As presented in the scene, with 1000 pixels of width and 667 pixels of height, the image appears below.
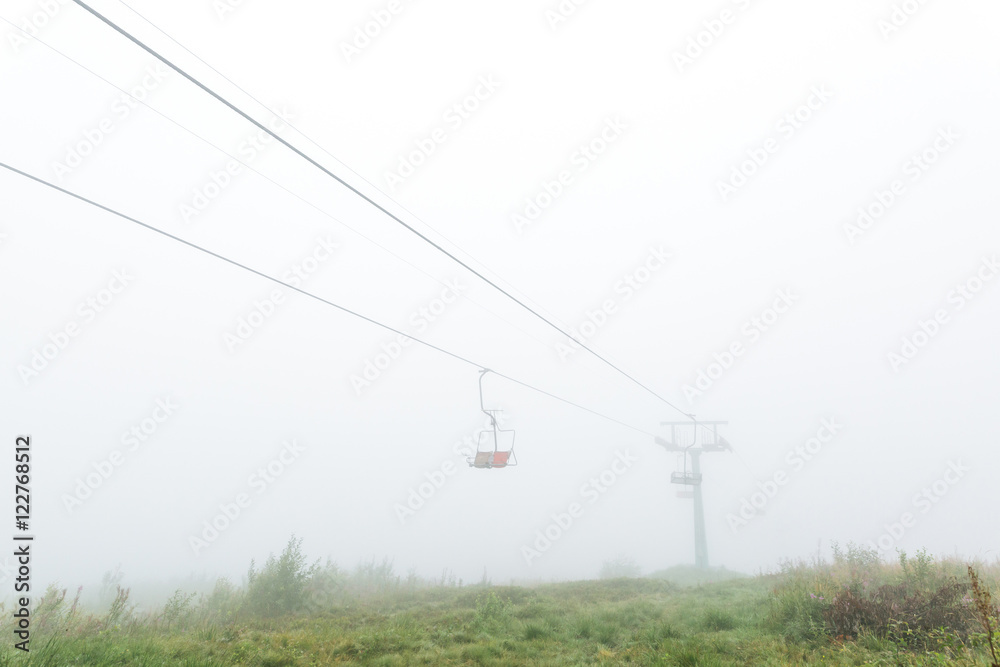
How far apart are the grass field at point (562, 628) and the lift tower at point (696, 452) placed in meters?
22.2

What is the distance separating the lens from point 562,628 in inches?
387

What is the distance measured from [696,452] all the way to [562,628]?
3117cm

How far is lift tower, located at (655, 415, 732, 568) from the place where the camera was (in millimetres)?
34875

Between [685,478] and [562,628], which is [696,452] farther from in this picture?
[562,628]

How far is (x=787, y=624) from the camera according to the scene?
796 cm

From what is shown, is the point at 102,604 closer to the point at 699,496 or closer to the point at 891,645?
the point at 891,645

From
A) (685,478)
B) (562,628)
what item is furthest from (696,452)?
(562,628)

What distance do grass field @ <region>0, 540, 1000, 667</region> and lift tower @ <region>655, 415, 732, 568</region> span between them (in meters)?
22.2

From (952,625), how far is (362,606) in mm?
13598

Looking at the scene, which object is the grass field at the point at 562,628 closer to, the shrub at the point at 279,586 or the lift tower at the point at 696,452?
the shrub at the point at 279,586

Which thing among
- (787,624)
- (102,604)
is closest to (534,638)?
(787,624)

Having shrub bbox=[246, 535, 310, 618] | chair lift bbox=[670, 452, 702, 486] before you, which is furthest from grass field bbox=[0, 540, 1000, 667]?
chair lift bbox=[670, 452, 702, 486]

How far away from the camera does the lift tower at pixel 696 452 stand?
1373 inches

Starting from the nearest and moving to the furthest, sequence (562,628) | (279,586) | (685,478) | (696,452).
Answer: (562,628) → (279,586) → (685,478) → (696,452)
